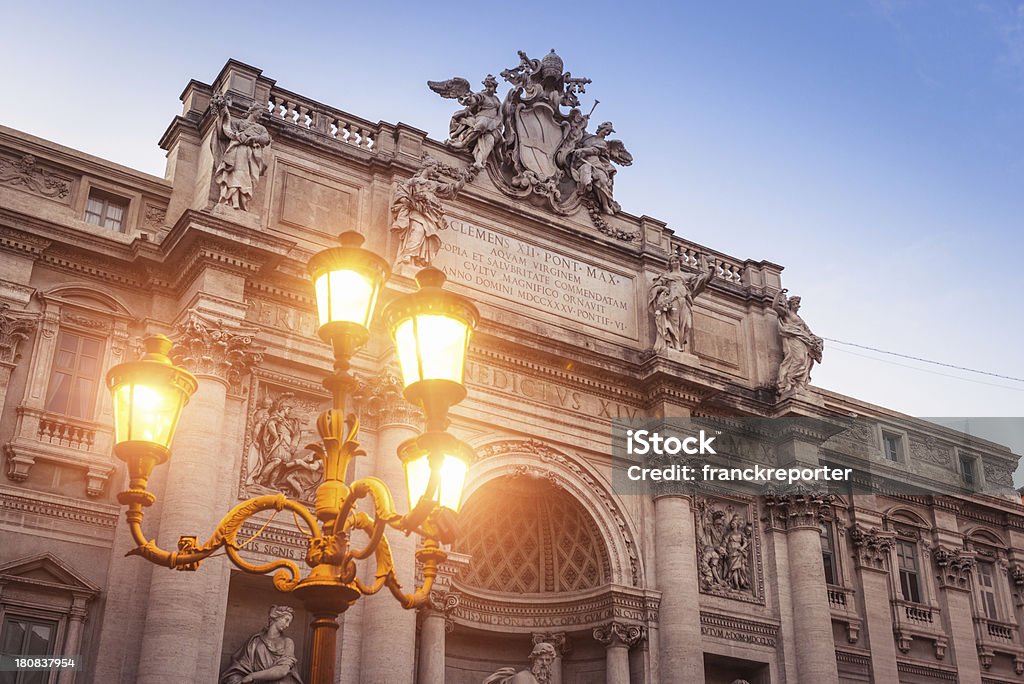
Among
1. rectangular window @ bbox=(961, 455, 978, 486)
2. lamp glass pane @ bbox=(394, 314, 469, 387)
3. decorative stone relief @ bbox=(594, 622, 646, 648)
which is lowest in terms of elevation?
lamp glass pane @ bbox=(394, 314, 469, 387)

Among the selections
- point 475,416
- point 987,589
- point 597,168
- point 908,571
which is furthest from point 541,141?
point 987,589

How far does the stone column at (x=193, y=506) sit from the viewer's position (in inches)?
656

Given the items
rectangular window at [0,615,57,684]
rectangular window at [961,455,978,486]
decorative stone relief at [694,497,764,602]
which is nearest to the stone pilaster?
decorative stone relief at [694,497,764,602]

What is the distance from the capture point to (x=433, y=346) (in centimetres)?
870

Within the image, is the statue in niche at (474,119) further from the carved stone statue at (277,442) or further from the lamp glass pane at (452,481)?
the lamp glass pane at (452,481)

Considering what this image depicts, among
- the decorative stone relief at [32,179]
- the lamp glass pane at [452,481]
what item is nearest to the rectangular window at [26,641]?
the decorative stone relief at [32,179]

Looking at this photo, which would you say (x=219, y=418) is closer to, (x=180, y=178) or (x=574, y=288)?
(x=180, y=178)

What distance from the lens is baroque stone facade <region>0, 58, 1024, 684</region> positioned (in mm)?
17953

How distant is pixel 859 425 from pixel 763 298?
5.11 metres

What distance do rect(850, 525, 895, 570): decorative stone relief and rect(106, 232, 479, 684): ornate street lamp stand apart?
2001 centimetres

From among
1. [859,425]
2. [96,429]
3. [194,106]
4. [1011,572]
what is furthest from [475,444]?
[1011,572]

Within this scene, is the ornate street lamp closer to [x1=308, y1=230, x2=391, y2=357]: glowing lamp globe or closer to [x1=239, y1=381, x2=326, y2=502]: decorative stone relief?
[x1=308, y1=230, x2=391, y2=357]: glowing lamp globe

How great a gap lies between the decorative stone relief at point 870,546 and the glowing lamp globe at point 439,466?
65.5 ft

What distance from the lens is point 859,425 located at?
29781 millimetres
